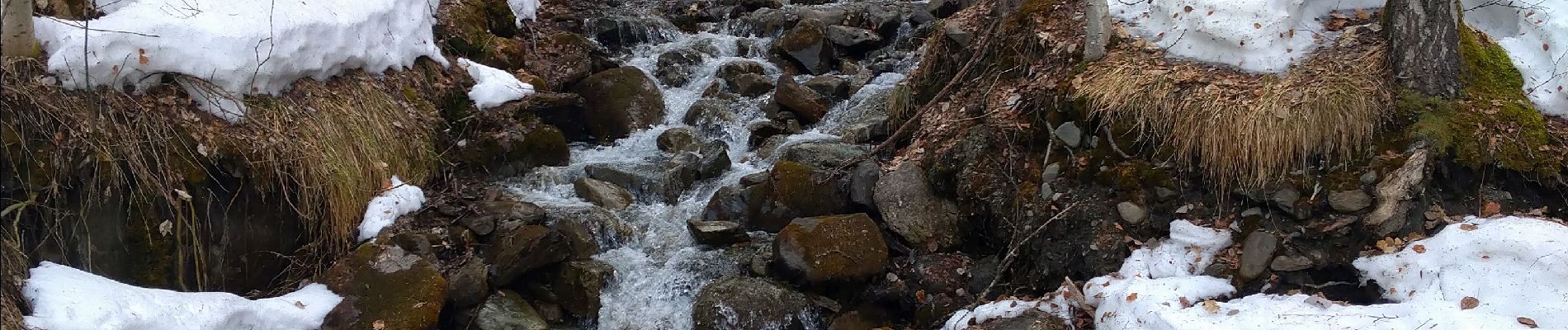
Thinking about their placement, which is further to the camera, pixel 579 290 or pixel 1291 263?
pixel 579 290

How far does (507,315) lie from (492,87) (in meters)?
3.03

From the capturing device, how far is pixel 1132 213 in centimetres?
527

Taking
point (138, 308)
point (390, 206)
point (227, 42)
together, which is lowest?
point (390, 206)

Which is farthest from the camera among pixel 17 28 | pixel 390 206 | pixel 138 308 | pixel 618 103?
pixel 618 103

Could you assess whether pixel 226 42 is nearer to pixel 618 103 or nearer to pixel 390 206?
pixel 390 206

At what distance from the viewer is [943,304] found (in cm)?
573

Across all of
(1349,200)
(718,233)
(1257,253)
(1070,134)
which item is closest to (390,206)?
(718,233)

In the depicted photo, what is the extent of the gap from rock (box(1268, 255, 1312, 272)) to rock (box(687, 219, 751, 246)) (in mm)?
3666

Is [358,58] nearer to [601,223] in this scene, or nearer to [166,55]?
[166,55]

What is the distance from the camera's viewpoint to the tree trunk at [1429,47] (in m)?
4.79

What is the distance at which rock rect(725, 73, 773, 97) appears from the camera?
9852 millimetres

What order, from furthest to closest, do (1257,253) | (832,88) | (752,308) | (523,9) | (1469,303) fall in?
(523,9)
(832,88)
(752,308)
(1257,253)
(1469,303)

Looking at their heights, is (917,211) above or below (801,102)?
above

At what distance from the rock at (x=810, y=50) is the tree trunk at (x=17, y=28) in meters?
7.47
